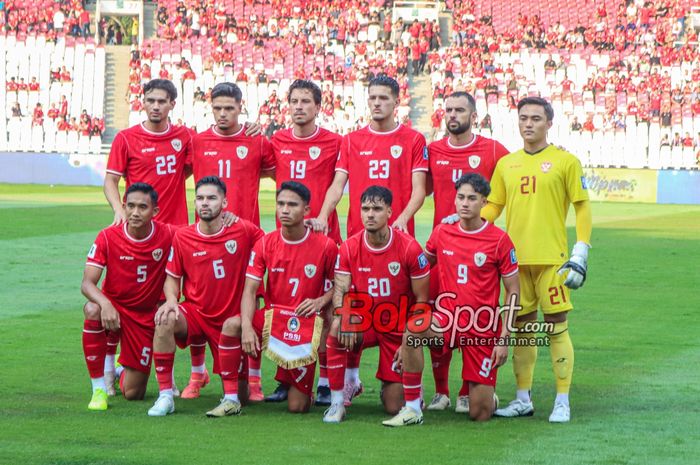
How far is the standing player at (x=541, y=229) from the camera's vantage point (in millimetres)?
7930

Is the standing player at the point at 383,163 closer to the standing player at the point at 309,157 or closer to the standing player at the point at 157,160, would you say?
the standing player at the point at 309,157

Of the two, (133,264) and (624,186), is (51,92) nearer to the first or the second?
(624,186)

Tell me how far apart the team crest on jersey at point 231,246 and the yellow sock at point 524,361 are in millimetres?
2108

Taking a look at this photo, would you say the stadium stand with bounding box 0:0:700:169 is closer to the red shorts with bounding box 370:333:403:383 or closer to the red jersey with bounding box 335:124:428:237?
the red jersey with bounding box 335:124:428:237

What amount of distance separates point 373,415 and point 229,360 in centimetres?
107


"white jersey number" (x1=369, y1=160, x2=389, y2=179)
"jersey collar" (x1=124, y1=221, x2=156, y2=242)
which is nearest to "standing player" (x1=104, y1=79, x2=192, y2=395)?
"jersey collar" (x1=124, y1=221, x2=156, y2=242)

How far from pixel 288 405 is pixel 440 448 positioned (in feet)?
5.26

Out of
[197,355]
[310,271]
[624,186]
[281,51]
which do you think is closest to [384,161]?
[310,271]

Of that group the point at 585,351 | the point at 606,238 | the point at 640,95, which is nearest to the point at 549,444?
the point at 585,351

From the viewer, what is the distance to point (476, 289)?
7957 mm

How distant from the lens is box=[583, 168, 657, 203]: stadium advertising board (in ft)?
124

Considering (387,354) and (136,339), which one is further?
(136,339)

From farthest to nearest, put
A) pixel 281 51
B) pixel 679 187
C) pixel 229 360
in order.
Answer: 1. pixel 281 51
2. pixel 679 187
3. pixel 229 360

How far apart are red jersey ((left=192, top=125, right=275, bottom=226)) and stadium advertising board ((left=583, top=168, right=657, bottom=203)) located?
29400 millimetres
